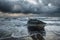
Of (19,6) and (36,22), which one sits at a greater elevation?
(19,6)

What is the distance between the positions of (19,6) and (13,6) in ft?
0.64

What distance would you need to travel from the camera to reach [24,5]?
3.15 m

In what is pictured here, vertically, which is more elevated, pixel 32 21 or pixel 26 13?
pixel 26 13

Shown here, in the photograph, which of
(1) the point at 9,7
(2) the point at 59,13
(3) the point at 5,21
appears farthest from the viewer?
(3) the point at 5,21

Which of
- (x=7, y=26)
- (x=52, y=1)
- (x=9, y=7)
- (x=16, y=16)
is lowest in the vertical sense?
(x=7, y=26)

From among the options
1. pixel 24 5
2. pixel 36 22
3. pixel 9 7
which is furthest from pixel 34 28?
pixel 9 7

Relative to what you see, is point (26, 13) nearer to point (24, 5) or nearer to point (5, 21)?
point (24, 5)

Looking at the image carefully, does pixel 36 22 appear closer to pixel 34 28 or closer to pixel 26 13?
pixel 34 28

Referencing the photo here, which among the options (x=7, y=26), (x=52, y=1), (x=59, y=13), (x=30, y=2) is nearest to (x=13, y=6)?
(x=30, y=2)

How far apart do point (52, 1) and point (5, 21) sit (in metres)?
1.83

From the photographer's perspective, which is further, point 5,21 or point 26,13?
point 5,21

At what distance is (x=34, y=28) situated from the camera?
3.19 meters

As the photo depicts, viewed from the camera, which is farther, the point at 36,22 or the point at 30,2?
the point at 36,22

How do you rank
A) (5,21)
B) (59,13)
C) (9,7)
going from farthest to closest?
(5,21)
(59,13)
(9,7)
